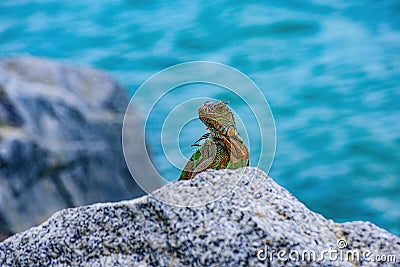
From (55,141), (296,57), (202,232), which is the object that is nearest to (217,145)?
(202,232)

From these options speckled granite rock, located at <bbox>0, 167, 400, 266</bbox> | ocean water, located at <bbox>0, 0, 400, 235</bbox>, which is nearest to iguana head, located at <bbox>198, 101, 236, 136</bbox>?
speckled granite rock, located at <bbox>0, 167, 400, 266</bbox>

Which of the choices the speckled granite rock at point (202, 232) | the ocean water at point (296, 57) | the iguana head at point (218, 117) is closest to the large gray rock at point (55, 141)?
the speckled granite rock at point (202, 232)

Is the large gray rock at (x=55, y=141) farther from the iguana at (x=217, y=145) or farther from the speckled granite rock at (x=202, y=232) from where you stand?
the iguana at (x=217, y=145)

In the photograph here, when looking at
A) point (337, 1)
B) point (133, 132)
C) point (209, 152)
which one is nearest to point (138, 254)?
point (209, 152)

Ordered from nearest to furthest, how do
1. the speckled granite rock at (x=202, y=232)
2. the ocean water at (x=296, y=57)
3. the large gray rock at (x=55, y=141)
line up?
the speckled granite rock at (x=202, y=232) → the large gray rock at (x=55, y=141) → the ocean water at (x=296, y=57)

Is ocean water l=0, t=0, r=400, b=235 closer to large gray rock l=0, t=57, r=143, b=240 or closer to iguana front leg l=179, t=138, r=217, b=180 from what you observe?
large gray rock l=0, t=57, r=143, b=240

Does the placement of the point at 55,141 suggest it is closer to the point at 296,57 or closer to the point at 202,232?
the point at 202,232

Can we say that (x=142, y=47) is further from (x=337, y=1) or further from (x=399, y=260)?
(x=399, y=260)
